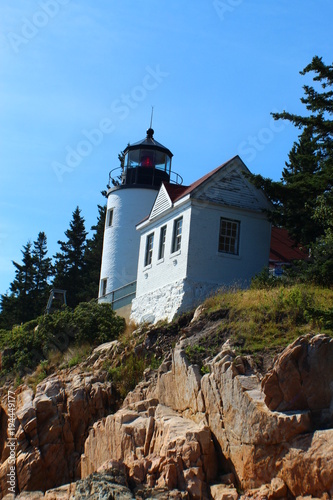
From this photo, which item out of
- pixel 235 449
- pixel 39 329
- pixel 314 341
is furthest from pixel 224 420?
pixel 39 329

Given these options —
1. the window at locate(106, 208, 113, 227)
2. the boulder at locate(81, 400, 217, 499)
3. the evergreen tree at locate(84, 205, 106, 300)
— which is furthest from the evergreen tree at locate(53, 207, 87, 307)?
the boulder at locate(81, 400, 217, 499)

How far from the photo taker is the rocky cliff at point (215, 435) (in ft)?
43.1

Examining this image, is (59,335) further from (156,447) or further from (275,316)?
(156,447)

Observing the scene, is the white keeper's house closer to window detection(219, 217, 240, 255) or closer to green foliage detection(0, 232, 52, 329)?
A: window detection(219, 217, 240, 255)

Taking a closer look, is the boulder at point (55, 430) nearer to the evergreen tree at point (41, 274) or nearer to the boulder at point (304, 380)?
the boulder at point (304, 380)

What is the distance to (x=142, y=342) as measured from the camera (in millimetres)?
22469

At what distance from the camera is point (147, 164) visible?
3406 centimetres

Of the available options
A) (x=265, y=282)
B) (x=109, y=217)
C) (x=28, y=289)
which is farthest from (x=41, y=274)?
(x=265, y=282)

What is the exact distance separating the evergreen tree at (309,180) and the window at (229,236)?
1573 millimetres

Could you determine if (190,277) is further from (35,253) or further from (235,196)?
(35,253)

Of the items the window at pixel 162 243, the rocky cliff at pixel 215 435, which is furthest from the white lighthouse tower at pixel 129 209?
the rocky cliff at pixel 215 435

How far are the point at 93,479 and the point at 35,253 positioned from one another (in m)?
36.9

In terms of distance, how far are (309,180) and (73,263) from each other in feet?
93.9

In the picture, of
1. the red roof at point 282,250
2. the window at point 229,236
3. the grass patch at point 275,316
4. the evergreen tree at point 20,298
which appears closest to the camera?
the grass patch at point 275,316
